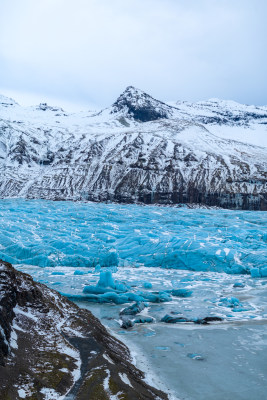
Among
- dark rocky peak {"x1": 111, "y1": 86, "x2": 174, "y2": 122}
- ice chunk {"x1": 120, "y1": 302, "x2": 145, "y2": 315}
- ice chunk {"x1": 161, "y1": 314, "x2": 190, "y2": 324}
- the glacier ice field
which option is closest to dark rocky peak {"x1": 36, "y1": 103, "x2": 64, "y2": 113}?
dark rocky peak {"x1": 111, "y1": 86, "x2": 174, "y2": 122}

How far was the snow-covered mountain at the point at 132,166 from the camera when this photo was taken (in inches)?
2756

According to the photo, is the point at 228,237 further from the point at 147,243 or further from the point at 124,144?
the point at 124,144

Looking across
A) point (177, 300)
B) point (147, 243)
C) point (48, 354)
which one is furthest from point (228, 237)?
point (48, 354)

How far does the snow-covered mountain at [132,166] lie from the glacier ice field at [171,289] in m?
45.3

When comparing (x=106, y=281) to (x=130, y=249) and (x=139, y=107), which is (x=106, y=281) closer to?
(x=130, y=249)

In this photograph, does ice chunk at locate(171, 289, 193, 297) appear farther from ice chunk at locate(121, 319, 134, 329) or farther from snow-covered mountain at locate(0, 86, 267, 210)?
snow-covered mountain at locate(0, 86, 267, 210)

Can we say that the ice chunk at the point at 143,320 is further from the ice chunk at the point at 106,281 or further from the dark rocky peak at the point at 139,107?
the dark rocky peak at the point at 139,107

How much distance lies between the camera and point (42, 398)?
3.81m

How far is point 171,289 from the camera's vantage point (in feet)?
39.5

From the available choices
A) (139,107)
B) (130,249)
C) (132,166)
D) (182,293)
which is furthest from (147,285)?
(139,107)

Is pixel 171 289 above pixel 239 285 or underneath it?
underneath

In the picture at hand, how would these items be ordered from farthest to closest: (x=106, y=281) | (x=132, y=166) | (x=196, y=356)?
1. (x=132, y=166)
2. (x=106, y=281)
3. (x=196, y=356)

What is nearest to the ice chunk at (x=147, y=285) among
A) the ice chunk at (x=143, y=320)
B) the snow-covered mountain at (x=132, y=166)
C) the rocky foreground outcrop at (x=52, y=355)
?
the ice chunk at (x=143, y=320)

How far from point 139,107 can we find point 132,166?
81244 millimetres
